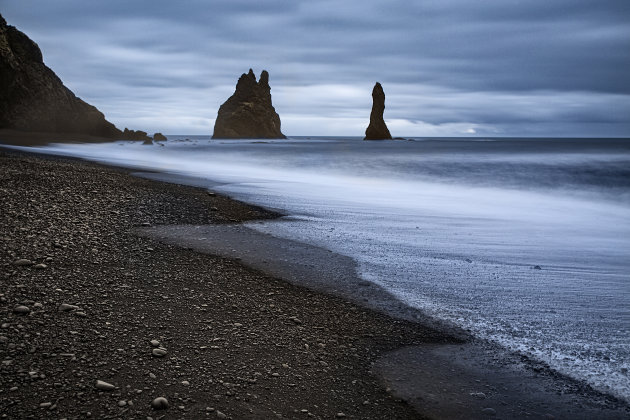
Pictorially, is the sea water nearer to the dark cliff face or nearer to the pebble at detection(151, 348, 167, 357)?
the pebble at detection(151, 348, 167, 357)

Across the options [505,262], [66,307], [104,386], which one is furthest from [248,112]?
[104,386]

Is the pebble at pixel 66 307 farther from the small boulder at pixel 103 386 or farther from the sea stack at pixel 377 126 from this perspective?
the sea stack at pixel 377 126

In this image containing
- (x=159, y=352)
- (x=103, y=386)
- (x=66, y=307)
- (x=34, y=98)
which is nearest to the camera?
(x=103, y=386)

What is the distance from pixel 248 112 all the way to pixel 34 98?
390 feet

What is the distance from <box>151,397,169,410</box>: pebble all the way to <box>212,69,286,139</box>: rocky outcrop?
180338 millimetres

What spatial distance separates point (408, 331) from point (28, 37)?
7992 cm

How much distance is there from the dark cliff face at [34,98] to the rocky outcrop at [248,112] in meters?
103

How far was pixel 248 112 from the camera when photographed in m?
179

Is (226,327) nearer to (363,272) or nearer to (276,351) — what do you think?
(276,351)

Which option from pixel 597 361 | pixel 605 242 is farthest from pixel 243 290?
pixel 605 242

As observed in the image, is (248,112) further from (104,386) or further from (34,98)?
(104,386)

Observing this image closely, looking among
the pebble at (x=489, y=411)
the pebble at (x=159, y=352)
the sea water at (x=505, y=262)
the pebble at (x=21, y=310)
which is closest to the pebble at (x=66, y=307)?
the pebble at (x=21, y=310)

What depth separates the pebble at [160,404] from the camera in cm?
311

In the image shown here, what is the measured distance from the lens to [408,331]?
4699 millimetres
